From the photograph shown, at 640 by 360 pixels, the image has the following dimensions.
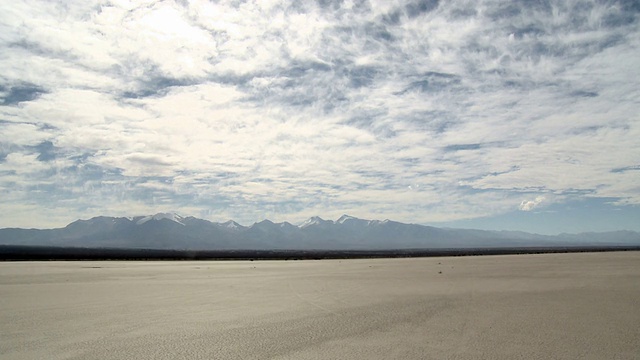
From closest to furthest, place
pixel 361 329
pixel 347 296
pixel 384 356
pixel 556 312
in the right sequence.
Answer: pixel 384 356, pixel 361 329, pixel 556 312, pixel 347 296

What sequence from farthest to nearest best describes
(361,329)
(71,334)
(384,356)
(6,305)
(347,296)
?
(347,296) < (6,305) < (361,329) < (71,334) < (384,356)

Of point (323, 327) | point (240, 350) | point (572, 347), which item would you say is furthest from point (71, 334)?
point (572, 347)

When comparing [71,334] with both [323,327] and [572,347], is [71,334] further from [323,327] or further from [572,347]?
[572,347]

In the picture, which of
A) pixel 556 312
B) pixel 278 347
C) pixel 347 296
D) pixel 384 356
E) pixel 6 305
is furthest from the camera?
pixel 347 296

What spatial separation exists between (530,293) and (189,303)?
36.4 ft

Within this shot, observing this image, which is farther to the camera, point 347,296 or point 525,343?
point 347,296

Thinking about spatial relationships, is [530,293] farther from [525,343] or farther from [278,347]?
[278,347]

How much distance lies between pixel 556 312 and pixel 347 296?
→ 619 cm

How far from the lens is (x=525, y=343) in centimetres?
750

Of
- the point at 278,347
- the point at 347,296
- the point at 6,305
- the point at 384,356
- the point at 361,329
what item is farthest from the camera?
the point at 347,296

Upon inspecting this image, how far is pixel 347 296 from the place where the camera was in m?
14.4

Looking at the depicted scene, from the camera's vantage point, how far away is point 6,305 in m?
12.0

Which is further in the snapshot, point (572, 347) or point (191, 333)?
point (191, 333)

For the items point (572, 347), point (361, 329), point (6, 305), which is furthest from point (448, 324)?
point (6, 305)
